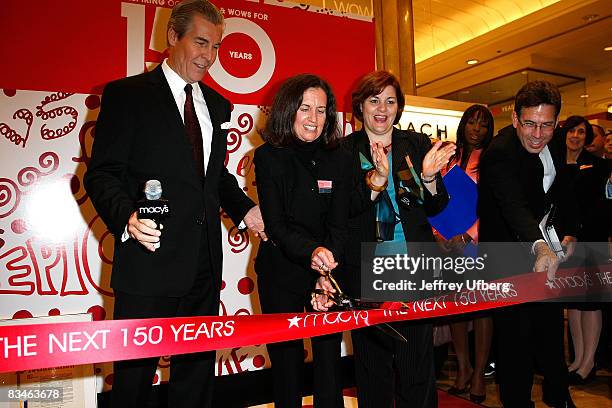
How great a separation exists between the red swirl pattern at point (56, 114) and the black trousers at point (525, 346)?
2681mm

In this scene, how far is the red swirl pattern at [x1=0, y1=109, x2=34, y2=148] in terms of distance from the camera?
309 cm

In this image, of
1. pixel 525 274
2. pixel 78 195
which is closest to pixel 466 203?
pixel 525 274

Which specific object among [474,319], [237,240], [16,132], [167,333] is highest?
[16,132]

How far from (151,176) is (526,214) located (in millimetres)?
1786

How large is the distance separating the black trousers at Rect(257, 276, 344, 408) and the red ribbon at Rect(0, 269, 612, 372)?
192mm

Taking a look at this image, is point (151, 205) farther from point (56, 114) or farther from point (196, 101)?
point (56, 114)

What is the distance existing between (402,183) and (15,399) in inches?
80.0

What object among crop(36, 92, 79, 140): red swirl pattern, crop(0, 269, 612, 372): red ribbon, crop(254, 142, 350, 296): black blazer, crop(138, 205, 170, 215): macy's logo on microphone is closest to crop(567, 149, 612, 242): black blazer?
crop(0, 269, 612, 372): red ribbon

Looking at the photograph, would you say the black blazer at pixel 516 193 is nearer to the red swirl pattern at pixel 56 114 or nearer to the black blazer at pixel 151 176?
the black blazer at pixel 151 176

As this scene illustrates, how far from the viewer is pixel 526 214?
2.62 metres

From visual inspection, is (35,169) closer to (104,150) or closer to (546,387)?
(104,150)

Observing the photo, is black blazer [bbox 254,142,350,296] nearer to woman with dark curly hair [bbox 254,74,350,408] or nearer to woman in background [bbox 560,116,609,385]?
woman with dark curly hair [bbox 254,74,350,408]

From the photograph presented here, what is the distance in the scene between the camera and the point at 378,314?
2137 millimetres

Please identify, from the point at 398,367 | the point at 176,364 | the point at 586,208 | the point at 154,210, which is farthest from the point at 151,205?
the point at 586,208
